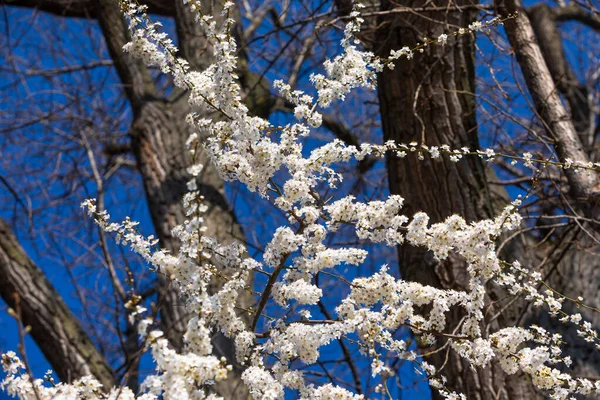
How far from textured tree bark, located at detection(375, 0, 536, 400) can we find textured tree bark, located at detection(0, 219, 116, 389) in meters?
1.70

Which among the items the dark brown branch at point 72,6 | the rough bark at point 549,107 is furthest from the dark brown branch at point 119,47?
the rough bark at point 549,107

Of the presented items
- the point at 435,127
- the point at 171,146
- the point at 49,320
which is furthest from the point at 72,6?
the point at 435,127

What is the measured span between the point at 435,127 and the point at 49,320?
2202 mm

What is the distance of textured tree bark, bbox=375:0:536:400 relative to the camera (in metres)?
3.02

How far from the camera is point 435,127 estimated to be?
315 centimetres

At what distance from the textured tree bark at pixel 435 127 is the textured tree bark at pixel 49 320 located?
170 cm

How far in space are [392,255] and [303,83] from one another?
1.65 m

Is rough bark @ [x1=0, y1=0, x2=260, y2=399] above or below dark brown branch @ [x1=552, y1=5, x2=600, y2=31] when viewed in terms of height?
below

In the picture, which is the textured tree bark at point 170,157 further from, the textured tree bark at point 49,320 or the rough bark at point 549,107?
the rough bark at point 549,107

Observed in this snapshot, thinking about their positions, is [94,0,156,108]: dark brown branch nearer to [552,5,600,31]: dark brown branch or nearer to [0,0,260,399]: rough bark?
[0,0,260,399]: rough bark

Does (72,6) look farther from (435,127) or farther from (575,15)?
(575,15)

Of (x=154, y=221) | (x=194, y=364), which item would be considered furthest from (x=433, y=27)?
(x=194, y=364)

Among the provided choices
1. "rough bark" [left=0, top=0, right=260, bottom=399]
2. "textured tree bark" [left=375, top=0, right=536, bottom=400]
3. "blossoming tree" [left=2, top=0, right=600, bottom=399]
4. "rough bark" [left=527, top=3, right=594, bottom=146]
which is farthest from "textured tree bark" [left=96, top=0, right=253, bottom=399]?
"rough bark" [left=527, top=3, right=594, bottom=146]

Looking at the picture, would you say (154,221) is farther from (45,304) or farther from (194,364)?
(194,364)
